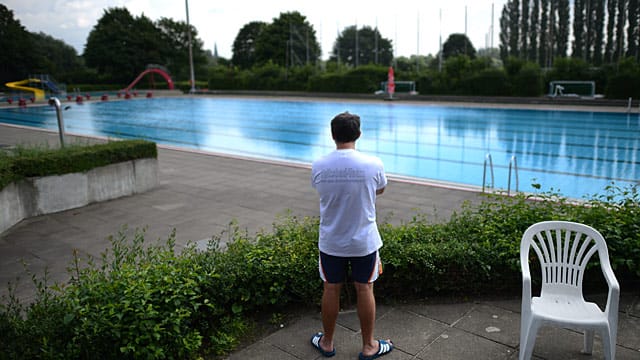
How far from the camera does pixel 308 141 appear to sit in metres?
17.7

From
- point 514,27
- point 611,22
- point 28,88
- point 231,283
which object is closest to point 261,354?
point 231,283

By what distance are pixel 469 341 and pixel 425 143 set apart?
13.1 metres

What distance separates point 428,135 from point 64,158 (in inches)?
514

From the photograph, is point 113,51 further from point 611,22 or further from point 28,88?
point 611,22

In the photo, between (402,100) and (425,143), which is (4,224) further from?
(402,100)

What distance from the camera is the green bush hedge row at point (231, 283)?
2.95 m

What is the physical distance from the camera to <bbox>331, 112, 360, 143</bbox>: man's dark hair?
2.94 m

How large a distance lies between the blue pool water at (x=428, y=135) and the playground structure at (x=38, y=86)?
14.3 ft

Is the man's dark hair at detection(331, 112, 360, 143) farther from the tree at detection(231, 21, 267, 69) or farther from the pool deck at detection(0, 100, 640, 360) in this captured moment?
the tree at detection(231, 21, 267, 69)

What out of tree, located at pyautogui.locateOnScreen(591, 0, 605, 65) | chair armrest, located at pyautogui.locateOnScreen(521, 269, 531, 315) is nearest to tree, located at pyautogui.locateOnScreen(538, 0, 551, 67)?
tree, located at pyautogui.locateOnScreen(591, 0, 605, 65)

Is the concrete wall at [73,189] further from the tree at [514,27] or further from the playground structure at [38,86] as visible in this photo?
the tree at [514,27]

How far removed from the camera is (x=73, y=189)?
294 inches

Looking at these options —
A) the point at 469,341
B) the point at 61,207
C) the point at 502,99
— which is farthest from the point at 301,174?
the point at 502,99

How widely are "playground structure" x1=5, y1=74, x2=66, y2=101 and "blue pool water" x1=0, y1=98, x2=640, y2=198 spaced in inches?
171
